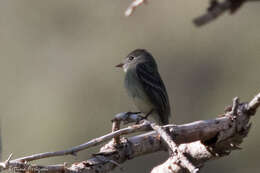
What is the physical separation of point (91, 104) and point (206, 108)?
321 cm

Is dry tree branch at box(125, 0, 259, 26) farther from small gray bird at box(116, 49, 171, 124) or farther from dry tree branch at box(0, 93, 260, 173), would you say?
small gray bird at box(116, 49, 171, 124)

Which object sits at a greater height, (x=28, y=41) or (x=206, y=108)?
(x=28, y=41)

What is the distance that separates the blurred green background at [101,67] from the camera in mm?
15664

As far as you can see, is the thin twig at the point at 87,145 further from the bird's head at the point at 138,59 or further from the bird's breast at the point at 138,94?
the bird's head at the point at 138,59

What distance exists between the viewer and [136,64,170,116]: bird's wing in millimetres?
7258

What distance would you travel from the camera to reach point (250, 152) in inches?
624

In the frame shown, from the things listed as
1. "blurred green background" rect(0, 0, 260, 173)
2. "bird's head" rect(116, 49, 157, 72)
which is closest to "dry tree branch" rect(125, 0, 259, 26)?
"bird's head" rect(116, 49, 157, 72)

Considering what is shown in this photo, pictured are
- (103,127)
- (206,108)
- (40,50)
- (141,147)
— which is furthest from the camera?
(40,50)

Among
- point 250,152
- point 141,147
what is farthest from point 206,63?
point 141,147

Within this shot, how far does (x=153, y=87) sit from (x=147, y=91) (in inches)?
3.4

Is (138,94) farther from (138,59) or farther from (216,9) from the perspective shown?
(216,9)

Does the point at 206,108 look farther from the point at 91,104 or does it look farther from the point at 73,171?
the point at 73,171

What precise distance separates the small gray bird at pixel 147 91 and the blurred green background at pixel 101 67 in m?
5.90

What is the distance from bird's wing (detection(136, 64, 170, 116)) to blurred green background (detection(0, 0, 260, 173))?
590cm
